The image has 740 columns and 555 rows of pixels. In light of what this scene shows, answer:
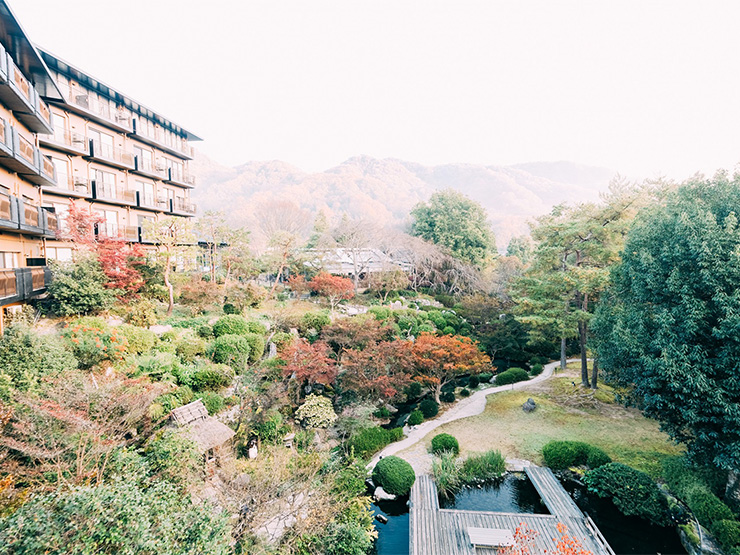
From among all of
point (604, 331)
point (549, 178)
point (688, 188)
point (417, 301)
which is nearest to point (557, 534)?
point (604, 331)

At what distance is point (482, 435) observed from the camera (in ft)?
44.1

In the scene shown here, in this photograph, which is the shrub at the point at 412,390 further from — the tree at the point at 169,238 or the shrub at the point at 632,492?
the tree at the point at 169,238

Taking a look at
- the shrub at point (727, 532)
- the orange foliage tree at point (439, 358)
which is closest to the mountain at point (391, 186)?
the orange foliage tree at point (439, 358)

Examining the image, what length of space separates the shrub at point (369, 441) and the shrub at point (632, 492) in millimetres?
Result: 6318

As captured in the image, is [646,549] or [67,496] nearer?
[67,496]

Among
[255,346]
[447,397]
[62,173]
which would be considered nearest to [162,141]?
[62,173]

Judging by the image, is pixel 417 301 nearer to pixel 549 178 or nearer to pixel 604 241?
pixel 604 241

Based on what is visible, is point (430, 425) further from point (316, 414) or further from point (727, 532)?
point (727, 532)

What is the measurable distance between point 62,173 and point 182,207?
9.36 metres

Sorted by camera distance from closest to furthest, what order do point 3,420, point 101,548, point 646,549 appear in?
1. point 101,548
2. point 3,420
3. point 646,549

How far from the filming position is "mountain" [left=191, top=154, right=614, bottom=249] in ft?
322

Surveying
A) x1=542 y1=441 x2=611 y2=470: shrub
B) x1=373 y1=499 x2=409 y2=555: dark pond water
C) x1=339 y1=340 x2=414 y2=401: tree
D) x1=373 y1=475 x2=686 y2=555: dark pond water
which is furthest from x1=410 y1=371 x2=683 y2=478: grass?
x1=373 y1=499 x2=409 y2=555: dark pond water

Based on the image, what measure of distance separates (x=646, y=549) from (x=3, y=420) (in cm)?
1468

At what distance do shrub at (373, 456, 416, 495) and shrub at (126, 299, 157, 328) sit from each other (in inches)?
429
